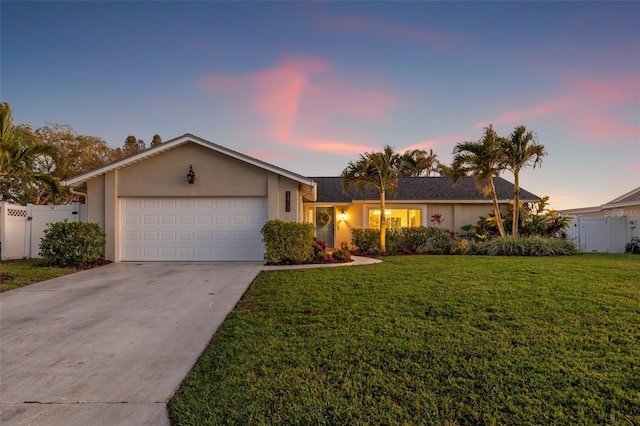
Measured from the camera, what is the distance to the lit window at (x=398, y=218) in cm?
1577

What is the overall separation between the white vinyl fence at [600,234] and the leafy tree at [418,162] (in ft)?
58.9

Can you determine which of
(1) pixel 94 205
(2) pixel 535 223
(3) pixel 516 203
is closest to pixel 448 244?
(3) pixel 516 203

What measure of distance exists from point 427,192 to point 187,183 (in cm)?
1098

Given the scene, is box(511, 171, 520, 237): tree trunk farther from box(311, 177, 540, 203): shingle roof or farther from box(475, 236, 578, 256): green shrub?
box(311, 177, 540, 203): shingle roof

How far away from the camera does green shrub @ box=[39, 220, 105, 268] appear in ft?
30.4

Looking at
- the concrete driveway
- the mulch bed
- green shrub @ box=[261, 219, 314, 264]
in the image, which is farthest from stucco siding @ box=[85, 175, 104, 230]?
green shrub @ box=[261, 219, 314, 264]

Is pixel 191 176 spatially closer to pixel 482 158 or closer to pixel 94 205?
pixel 94 205

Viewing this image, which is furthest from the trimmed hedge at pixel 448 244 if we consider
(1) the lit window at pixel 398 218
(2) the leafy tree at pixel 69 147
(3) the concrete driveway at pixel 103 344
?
(2) the leafy tree at pixel 69 147

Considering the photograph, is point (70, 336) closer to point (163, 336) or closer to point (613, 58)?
point (163, 336)

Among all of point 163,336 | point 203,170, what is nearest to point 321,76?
point 203,170

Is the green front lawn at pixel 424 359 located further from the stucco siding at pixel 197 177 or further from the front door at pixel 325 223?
the front door at pixel 325 223

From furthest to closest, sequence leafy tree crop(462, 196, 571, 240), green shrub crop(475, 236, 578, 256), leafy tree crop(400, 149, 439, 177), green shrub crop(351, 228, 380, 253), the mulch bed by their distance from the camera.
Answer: leafy tree crop(400, 149, 439, 177)
leafy tree crop(462, 196, 571, 240)
green shrub crop(351, 228, 380, 253)
green shrub crop(475, 236, 578, 256)
the mulch bed

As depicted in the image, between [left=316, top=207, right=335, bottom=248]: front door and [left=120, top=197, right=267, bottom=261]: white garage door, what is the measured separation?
6587 millimetres

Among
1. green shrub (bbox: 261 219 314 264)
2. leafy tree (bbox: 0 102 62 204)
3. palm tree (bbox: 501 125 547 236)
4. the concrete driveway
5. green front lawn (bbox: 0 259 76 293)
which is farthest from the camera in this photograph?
palm tree (bbox: 501 125 547 236)
